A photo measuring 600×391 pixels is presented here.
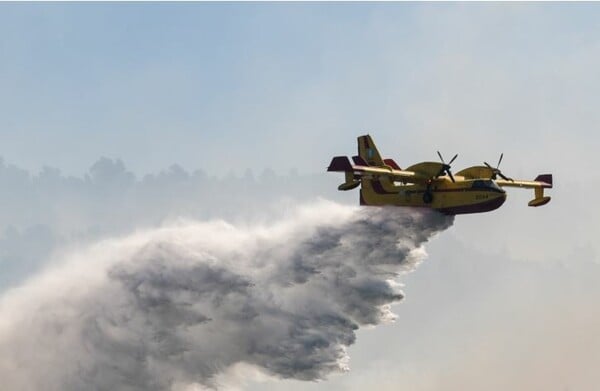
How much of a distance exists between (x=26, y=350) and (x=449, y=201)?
3052 centimetres

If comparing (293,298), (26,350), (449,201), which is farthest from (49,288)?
(449,201)

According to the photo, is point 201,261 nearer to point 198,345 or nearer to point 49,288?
point 198,345

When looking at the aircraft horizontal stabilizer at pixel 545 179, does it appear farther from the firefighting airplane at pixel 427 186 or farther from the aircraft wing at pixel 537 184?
the firefighting airplane at pixel 427 186

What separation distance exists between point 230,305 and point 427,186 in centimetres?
1490

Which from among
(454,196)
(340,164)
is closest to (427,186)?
(454,196)

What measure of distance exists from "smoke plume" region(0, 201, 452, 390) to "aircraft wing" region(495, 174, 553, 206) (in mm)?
8588

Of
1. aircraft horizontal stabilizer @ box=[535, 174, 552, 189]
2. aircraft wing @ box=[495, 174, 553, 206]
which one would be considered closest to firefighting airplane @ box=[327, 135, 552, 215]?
aircraft wing @ box=[495, 174, 553, 206]

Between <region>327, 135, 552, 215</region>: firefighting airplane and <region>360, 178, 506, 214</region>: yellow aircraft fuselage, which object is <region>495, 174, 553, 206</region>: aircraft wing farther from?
<region>360, 178, 506, 214</region>: yellow aircraft fuselage

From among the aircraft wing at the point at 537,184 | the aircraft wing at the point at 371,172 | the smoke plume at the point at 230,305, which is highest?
the aircraft wing at the point at 537,184

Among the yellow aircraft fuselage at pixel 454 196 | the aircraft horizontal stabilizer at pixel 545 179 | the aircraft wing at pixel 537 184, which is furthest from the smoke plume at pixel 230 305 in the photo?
the aircraft horizontal stabilizer at pixel 545 179

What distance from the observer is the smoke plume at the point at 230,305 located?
78250 millimetres

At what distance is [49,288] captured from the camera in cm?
8638

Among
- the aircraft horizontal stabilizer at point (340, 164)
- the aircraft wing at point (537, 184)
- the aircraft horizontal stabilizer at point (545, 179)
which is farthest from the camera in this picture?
the aircraft horizontal stabilizer at point (545, 179)

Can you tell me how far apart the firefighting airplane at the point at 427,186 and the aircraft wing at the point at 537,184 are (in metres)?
2.68
